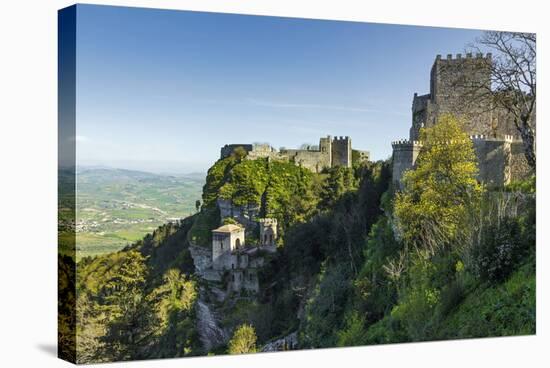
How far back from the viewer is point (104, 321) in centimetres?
1220

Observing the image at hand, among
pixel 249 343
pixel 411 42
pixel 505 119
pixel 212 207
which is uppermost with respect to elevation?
pixel 411 42

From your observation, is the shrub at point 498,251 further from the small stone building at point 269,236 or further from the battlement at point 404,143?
the small stone building at point 269,236

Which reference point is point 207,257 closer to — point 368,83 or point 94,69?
point 368,83

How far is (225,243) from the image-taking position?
16.7m

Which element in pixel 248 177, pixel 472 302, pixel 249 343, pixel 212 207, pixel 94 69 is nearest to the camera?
pixel 94 69

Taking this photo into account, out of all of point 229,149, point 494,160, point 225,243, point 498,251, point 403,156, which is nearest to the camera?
point 498,251

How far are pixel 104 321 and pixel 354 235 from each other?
615cm

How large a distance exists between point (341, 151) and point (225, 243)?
3.18 meters

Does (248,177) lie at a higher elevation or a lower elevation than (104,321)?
higher

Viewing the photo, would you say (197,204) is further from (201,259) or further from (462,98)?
(462,98)

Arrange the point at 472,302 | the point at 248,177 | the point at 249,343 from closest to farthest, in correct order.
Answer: the point at 472,302
the point at 249,343
the point at 248,177

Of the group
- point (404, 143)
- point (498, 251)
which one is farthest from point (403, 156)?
point (498, 251)

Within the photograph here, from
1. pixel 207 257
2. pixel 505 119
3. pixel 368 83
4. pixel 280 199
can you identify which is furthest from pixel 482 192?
pixel 207 257

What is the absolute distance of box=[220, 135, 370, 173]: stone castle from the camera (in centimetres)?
1521
